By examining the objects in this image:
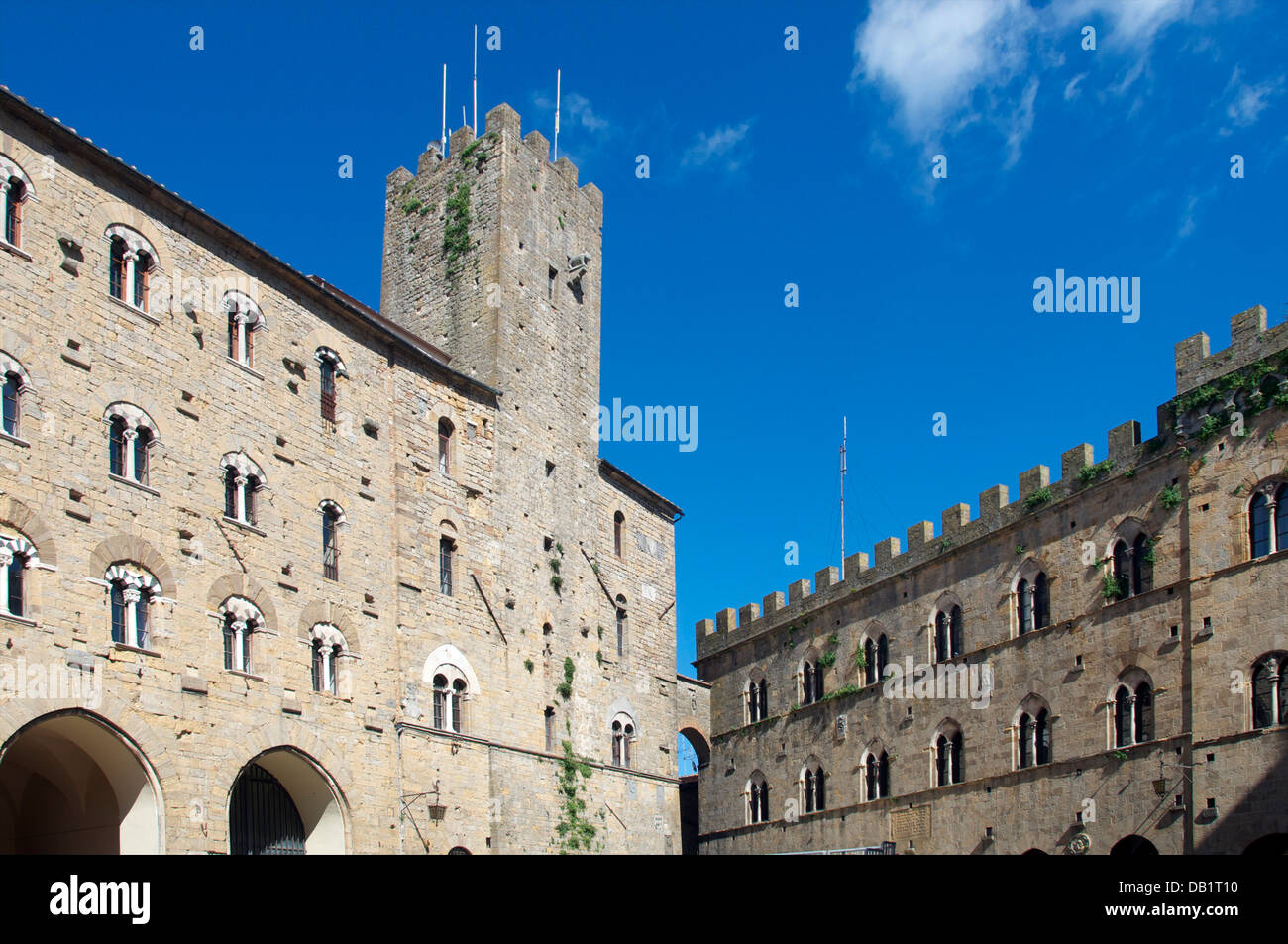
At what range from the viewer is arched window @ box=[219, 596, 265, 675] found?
25.2 metres

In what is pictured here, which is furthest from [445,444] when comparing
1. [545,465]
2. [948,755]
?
[948,755]

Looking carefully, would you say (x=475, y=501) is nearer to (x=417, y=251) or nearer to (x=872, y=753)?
(x=417, y=251)

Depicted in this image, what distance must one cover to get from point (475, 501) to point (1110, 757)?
1501cm

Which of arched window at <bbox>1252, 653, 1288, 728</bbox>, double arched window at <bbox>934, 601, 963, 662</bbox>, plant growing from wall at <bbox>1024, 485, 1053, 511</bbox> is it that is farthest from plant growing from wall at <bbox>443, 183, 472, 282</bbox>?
arched window at <bbox>1252, 653, 1288, 728</bbox>

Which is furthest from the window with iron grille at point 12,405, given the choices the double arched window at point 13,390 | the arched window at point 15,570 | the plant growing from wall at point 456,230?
the plant growing from wall at point 456,230

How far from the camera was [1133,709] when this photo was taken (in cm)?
2853

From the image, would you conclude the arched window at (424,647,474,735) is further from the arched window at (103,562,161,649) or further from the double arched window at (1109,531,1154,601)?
the double arched window at (1109,531,1154,601)

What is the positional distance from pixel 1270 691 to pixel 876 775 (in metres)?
11.3

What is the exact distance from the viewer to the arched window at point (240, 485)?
85.5 feet

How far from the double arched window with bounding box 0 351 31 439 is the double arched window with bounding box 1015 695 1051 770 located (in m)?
21.3

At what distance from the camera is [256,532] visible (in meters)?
26.3

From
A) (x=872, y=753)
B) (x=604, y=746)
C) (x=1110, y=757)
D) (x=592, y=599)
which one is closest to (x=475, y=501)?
(x=592, y=599)

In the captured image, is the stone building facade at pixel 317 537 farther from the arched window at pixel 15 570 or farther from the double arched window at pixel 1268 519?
the double arched window at pixel 1268 519

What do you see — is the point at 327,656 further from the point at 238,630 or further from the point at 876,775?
the point at 876,775
